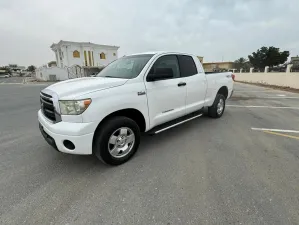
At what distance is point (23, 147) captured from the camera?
12.2 feet

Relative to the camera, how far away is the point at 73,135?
2.42 metres

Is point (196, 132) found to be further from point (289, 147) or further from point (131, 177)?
point (131, 177)

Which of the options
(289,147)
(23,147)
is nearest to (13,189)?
(23,147)

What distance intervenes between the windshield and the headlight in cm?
101

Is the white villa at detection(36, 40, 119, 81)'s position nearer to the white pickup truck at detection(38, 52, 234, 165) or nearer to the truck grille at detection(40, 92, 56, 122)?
the white pickup truck at detection(38, 52, 234, 165)

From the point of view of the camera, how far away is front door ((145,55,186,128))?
3.22 meters

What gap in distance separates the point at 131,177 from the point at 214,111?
3.55m

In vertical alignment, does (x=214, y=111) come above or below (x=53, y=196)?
above

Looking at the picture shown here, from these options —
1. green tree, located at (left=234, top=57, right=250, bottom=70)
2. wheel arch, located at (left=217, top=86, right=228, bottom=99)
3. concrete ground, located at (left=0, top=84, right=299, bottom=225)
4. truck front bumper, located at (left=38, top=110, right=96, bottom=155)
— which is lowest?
concrete ground, located at (left=0, top=84, right=299, bottom=225)

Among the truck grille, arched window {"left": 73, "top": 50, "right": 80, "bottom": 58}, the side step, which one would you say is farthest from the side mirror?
arched window {"left": 73, "top": 50, "right": 80, "bottom": 58}

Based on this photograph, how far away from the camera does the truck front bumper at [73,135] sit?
Result: 7.97 ft

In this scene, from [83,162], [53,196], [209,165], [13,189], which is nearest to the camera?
[53,196]

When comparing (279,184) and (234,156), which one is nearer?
(279,184)

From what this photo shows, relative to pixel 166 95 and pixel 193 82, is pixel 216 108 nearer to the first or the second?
pixel 193 82
